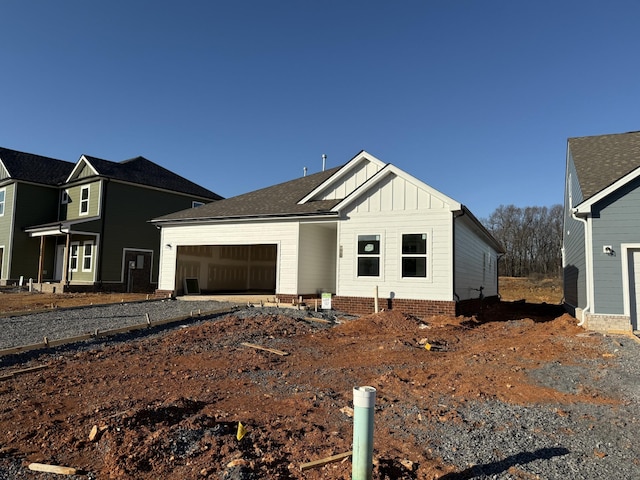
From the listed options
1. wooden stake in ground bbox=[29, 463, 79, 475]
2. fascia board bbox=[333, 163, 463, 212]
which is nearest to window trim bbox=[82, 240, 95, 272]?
fascia board bbox=[333, 163, 463, 212]

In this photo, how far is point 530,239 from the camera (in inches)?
2403

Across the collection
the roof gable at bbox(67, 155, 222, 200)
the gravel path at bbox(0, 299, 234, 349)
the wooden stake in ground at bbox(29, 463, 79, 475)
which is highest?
the roof gable at bbox(67, 155, 222, 200)

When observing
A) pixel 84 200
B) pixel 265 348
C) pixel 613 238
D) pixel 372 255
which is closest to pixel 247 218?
pixel 372 255

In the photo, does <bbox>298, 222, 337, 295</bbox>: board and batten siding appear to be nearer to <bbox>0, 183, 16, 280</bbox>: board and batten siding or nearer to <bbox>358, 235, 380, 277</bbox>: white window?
<bbox>358, 235, 380, 277</bbox>: white window

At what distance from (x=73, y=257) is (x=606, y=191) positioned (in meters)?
25.6

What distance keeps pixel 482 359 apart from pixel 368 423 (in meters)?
5.22

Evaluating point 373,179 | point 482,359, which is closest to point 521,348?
point 482,359

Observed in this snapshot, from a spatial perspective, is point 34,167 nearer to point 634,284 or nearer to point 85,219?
point 85,219

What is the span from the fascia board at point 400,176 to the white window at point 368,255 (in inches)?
52.1

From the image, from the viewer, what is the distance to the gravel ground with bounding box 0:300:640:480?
145 inches

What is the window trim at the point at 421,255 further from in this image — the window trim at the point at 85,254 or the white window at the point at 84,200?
the white window at the point at 84,200

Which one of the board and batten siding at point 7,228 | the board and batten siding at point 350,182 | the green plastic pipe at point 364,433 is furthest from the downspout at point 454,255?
the board and batten siding at point 7,228

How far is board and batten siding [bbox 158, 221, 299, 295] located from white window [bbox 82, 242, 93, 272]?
7.58m

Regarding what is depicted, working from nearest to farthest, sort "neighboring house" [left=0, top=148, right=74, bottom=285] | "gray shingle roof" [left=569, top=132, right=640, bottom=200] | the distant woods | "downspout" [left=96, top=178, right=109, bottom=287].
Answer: "gray shingle roof" [left=569, top=132, right=640, bottom=200]
"downspout" [left=96, top=178, right=109, bottom=287]
"neighboring house" [left=0, top=148, right=74, bottom=285]
the distant woods
